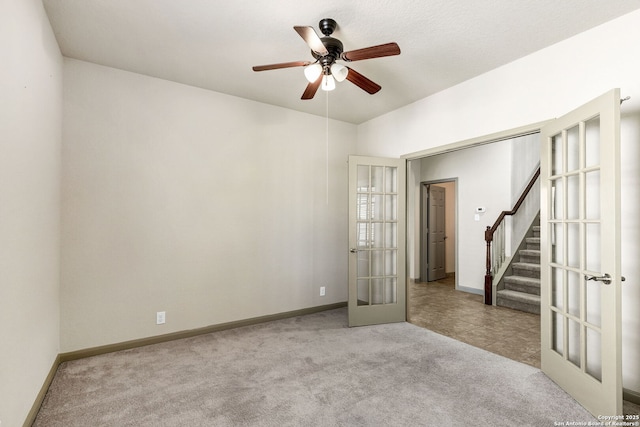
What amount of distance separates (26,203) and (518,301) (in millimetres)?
5521

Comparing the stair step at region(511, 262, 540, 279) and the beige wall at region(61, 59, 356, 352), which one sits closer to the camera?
the beige wall at region(61, 59, 356, 352)

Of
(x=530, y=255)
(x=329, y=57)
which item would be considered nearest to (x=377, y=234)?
(x=329, y=57)

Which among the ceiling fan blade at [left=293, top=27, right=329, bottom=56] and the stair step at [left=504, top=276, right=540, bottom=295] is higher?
the ceiling fan blade at [left=293, top=27, right=329, bottom=56]

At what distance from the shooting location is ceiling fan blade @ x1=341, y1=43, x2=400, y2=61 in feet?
6.40

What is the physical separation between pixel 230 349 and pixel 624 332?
3213 mm

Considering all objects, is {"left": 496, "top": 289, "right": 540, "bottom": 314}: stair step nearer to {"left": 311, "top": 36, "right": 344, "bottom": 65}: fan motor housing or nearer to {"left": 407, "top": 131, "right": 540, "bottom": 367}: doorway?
{"left": 407, "top": 131, "right": 540, "bottom": 367}: doorway

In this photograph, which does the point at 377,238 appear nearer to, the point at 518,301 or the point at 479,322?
the point at 479,322

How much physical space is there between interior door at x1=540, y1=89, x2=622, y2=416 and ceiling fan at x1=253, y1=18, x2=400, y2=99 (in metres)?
1.46

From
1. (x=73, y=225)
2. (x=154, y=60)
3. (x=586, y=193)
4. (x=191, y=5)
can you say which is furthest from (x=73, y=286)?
(x=586, y=193)

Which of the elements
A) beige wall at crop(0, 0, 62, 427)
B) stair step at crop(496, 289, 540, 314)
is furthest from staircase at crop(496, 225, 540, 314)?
beige wall at crop(0, 0, 62, 427)

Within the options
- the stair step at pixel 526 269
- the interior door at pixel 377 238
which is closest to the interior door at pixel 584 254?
the interior door at pixel 377 238

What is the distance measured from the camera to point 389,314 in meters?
3.87

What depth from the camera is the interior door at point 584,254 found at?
74.4 inches

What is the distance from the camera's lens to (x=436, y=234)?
6848 millimetres
